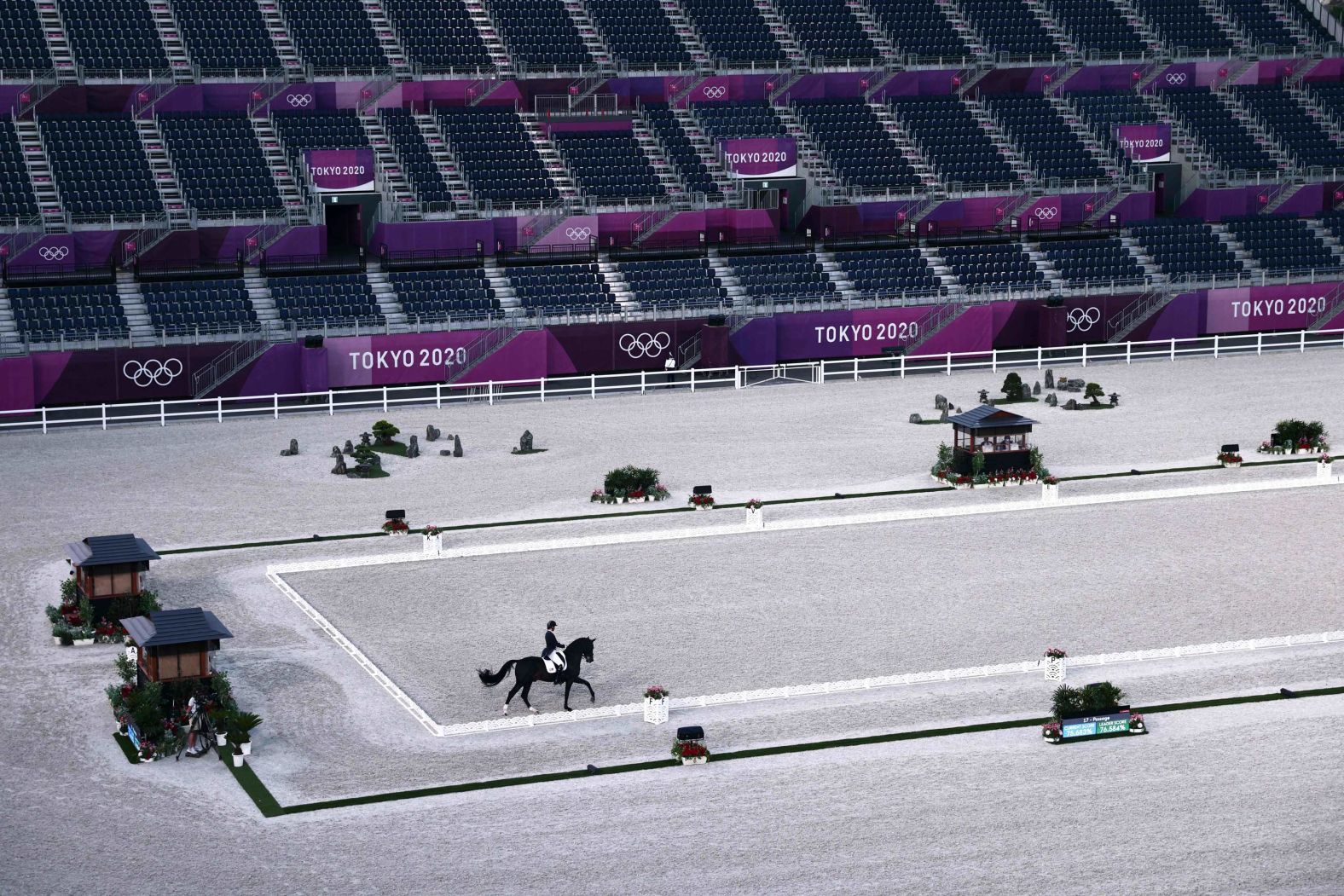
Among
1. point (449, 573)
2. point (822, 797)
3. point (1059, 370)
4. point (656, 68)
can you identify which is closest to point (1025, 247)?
point (1059, 370)

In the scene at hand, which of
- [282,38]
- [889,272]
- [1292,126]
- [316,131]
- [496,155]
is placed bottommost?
[889,272]

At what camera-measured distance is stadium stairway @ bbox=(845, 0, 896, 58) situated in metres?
88.0

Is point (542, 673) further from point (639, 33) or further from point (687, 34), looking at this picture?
point (687, 34)

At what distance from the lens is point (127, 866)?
2636 centimetres

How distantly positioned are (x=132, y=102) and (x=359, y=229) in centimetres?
1056

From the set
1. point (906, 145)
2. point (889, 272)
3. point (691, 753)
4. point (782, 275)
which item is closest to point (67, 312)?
point (782, 275)

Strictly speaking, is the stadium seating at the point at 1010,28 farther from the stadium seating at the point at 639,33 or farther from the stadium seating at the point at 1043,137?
the stadium seating at the point at 639,33

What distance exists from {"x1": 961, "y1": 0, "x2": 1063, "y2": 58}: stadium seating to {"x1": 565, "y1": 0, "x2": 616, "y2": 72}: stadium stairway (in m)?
18.1

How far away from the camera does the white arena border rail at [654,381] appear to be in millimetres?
62625

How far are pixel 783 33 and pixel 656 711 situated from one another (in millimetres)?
60689

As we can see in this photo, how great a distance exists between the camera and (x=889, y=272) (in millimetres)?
76875

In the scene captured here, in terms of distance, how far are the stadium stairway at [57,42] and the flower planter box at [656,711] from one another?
52032mm

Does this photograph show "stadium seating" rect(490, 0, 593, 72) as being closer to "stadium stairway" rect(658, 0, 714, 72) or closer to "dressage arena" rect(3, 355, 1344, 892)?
"stadium stairway" rect(658, 0, 714, 72)

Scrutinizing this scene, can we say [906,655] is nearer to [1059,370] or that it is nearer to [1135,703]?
[1135,703]
